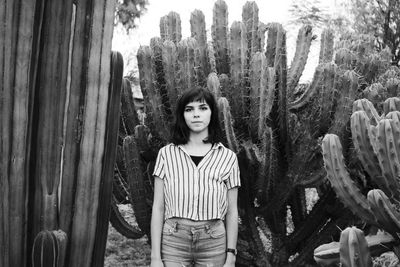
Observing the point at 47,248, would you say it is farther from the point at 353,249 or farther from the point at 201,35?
the point at 201,35

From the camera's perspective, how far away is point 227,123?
14.2ft

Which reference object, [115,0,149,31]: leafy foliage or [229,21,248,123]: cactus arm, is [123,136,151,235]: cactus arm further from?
[115,0,149,31]: leafy foliage

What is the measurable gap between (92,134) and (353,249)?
1.57 meters

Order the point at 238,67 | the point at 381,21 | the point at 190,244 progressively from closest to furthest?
the point at 190,244 < the point at 238,67 < the point at 381,21

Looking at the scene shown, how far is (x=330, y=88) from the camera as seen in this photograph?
178 inches

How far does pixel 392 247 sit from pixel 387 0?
30.6 feet

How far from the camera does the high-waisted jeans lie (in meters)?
3.14

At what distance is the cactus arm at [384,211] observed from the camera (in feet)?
11.2

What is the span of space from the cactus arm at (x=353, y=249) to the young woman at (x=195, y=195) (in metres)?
0.59

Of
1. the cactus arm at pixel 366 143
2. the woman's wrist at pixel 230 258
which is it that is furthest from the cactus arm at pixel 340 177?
the woman's wrist at pixel 230 258

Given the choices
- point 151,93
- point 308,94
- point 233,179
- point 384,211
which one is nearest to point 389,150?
point 384,211

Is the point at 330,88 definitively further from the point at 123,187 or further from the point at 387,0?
the point at 387,0

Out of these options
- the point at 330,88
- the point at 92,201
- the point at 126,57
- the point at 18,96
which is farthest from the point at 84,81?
the point at 126,57

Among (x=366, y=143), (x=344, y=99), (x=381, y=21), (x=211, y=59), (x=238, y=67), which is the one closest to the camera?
(x=366, y=143)
